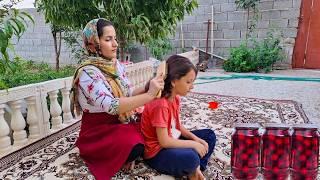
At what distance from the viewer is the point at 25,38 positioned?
25.9ft

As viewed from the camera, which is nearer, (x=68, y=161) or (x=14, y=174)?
(x=14, y=174)

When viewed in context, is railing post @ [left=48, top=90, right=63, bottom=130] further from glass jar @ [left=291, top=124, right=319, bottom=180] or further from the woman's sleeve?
glass jar @ [left=291, top=124, right=319, bottom=180]

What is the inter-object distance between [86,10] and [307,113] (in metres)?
2.27

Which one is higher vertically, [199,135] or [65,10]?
[65,10]

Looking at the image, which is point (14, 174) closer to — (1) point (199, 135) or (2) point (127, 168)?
(2) point (127, 168)

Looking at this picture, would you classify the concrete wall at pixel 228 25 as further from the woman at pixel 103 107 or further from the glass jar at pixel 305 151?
the glass jar at pixel 305 151

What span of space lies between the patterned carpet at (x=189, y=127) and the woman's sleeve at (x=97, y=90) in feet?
1.28

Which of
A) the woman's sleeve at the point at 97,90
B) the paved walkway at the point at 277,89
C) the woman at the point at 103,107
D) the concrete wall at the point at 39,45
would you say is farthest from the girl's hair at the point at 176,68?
the concrete wall at the point at 39,45

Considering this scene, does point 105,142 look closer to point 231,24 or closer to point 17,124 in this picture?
point 17,124

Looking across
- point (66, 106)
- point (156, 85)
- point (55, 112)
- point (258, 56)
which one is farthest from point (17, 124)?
point (258, 56)

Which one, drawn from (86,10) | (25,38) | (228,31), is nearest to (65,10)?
(86,10)

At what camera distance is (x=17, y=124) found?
1992mm

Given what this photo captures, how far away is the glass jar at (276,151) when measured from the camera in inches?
41.0

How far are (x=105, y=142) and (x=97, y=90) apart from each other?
0.29 m
